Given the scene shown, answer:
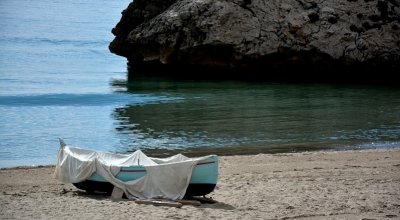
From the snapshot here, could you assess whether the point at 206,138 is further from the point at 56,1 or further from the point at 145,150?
the point at 56,1

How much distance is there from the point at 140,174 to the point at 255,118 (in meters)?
15.8

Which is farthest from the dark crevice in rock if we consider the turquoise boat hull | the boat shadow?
the turquoise boat hull

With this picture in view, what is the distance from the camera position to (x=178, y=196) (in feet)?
56.4

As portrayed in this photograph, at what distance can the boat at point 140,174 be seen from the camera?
17016 millimetres

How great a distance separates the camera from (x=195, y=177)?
55.9 ft

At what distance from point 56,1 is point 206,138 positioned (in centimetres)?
15390

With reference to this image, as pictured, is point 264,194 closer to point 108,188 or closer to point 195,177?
point 195,177

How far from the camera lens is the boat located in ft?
55.8

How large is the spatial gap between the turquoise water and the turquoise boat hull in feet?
21.0

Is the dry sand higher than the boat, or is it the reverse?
the boat

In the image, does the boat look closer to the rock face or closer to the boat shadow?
the boat shadow

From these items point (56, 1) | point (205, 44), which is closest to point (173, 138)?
point (205, 44)

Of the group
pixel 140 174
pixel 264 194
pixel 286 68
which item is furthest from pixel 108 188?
pixel 286 68

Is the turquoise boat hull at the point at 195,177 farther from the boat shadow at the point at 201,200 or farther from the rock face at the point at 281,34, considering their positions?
the rock face at the point at 281,34
